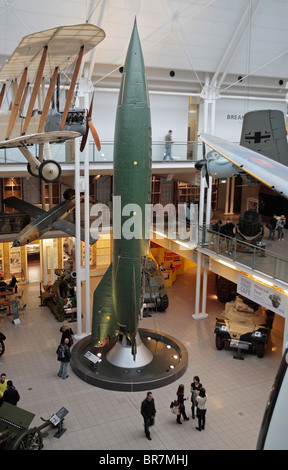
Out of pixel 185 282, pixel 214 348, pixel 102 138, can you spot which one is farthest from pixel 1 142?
pixel 185 282

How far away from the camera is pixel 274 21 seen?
14.8m

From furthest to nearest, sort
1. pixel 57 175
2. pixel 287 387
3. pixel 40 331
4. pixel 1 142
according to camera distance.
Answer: pixel 40 331
pixel 57 175
pixel 1 142
pixel 287 387

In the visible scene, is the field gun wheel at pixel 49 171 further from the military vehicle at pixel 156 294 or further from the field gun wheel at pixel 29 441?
the military vehicle at pixel 156 294

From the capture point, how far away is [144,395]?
12047 millimetres

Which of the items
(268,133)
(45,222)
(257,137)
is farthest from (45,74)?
(45,222)

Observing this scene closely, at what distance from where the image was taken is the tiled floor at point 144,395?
10.2 m

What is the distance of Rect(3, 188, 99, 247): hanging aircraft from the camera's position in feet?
51.1

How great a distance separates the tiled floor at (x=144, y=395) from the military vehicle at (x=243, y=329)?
1.35 ft

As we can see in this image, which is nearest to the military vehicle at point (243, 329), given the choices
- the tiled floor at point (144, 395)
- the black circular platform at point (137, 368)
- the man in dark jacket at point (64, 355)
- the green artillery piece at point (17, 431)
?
the tiled floor at point (144, 395)

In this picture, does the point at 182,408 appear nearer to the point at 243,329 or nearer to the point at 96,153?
the point at 243,329

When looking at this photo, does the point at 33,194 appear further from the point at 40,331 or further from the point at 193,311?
the point at 193,311

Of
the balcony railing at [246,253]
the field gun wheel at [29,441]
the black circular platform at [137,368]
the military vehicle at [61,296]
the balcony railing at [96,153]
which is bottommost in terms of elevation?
the black circular platform at [137,368]

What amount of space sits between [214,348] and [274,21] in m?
11.1

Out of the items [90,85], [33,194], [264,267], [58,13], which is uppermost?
[58,13]
